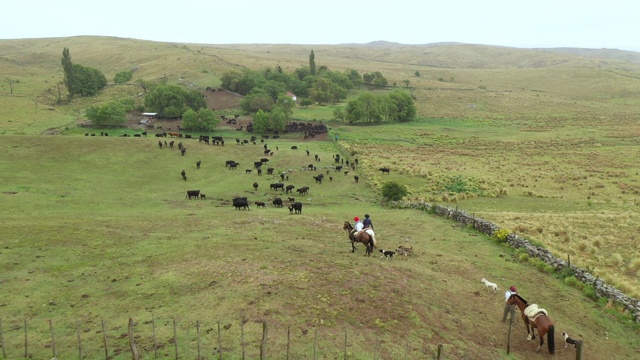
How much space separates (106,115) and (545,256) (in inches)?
2777

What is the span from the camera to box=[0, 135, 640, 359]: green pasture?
13.2 metres

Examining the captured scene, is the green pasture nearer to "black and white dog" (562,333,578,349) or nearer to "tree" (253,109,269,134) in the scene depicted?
"black and white dog" (562,333,578,349)

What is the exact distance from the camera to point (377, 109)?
97.9 metres

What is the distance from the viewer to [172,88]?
281ft

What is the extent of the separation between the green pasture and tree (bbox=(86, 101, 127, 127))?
130ft

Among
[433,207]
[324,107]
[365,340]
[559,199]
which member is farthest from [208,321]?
[324,107]

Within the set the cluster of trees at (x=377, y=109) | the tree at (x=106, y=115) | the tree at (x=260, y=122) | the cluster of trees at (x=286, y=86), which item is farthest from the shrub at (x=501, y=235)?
the cluster of trees at (x=286, y=86)

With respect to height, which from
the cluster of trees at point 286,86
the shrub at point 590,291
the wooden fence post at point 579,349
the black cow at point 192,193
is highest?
the cluster of trees at point 286,86

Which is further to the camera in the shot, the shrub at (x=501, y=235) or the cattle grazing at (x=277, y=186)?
the cattle grazing at (x=277, y=186)

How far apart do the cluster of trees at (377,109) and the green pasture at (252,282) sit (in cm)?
6512

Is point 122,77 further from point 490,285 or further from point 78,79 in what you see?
point 490,285

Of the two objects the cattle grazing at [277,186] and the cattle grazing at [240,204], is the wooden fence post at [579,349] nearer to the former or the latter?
the cattle grazing at [240,204]

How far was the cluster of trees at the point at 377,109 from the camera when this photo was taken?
9644cm

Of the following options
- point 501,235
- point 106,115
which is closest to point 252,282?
point 501,235
